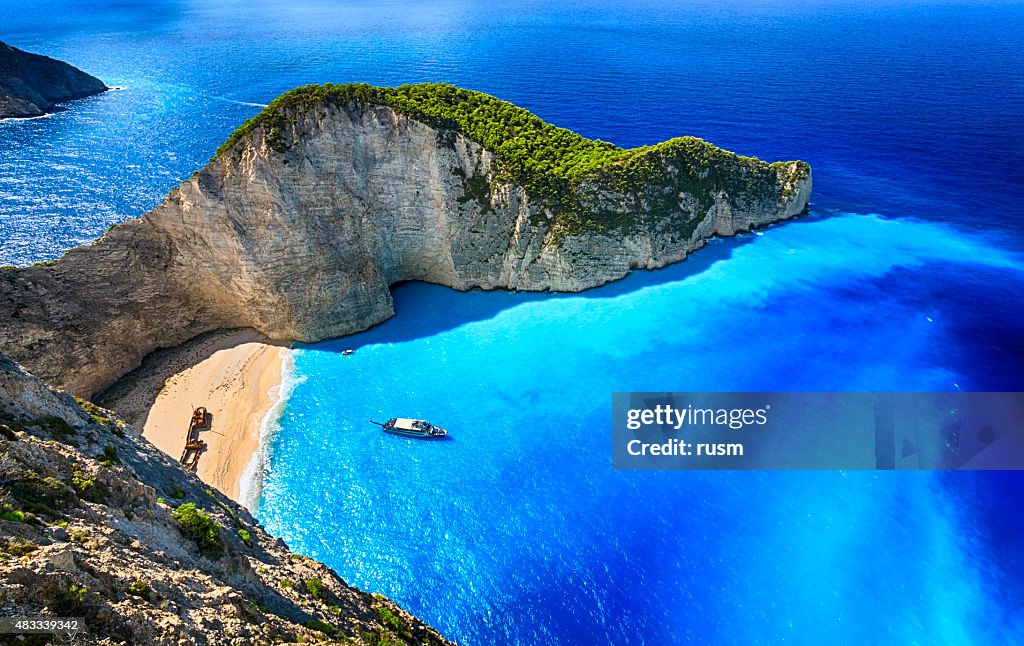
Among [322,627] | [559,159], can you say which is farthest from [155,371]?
[559,159]

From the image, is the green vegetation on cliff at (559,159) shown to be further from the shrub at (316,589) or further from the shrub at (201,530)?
the shrub at (316,589)

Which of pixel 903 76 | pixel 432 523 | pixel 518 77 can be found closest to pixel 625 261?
pixel 432 523

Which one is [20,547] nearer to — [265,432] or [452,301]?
[265,432]

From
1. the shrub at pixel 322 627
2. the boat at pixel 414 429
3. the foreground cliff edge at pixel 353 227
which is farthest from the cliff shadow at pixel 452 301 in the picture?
the shrub at pixel 322 627

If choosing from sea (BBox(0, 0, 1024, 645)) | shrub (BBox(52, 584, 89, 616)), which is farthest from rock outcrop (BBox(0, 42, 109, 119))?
shrub (BBox(52, 584, 89, 616))

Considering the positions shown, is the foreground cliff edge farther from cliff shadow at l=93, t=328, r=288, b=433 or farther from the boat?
the boat
